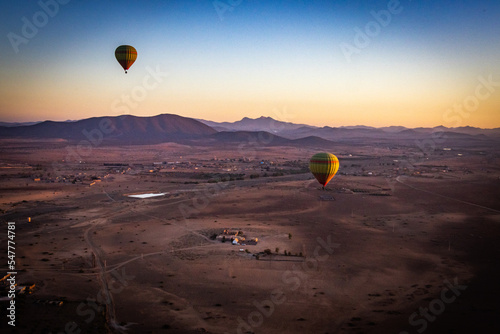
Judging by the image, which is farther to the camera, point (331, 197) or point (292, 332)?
point (331, 197)

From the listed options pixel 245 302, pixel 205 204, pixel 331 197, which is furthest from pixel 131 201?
pixel 245 302

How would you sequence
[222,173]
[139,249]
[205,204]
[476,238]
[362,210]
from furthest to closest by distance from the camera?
[222,173] → [205,204] → [362,210] → [476,238] → [139,249]

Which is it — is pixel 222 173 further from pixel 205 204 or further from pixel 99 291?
pixel 99 291

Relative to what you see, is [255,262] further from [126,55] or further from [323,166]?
[126,55]

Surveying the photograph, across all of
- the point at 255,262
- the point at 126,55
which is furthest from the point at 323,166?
the point at 126,55

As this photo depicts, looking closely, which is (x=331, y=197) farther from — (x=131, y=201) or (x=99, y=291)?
(x=99, y=291)

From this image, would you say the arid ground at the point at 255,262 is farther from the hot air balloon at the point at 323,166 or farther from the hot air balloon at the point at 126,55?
the hot air balloon at the point at 126,55

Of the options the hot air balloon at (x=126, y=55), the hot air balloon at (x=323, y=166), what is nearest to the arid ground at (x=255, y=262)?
the hot air balloon at (x=323, y=166)

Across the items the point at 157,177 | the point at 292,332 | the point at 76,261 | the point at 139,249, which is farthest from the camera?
the point at 157,177

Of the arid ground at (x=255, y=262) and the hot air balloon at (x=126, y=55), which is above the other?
the hot air balloon at (x=126, y=55)
